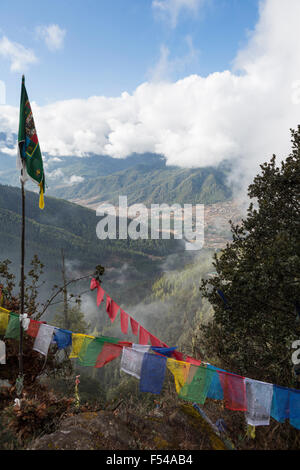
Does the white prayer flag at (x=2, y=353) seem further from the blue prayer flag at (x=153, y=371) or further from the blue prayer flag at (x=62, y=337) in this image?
the blue prayer flag at (x=153, y=371)

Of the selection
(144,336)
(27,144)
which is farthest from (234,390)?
(27,144)

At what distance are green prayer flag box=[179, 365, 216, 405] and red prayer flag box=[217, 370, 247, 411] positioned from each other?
0.44 metres

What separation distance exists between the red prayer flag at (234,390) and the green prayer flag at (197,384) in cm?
44

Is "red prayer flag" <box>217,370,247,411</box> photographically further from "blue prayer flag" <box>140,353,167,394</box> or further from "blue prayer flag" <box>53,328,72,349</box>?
"blue prayer flag" <box>53,328,72,349</box>

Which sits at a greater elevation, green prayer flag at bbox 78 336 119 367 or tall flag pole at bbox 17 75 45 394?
tall flag pole at bbox 17 75 45 394

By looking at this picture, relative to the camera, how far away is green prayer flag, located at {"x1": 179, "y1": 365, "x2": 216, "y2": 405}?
8523 mm

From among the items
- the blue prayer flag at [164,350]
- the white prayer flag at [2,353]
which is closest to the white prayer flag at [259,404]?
the blue prayer flag at [164,350]

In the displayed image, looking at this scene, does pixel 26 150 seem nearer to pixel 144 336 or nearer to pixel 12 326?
pixel 12 326

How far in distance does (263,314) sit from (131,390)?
196 ft

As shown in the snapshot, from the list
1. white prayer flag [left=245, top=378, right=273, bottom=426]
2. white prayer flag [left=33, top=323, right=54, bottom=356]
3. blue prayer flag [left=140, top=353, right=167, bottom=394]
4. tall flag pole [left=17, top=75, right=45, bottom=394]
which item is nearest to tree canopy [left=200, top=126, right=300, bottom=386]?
white prayer flag [left=245, top=378, right=273, bottom=426]

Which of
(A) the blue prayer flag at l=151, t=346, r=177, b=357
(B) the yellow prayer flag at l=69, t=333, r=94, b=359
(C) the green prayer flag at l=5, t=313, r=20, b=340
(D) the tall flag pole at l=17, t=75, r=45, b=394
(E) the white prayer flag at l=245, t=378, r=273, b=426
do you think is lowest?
(E) the white prayer flag at l=245, t=378, r=273, b=426

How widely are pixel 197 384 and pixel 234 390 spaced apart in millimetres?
1243

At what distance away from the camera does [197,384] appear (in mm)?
8656
